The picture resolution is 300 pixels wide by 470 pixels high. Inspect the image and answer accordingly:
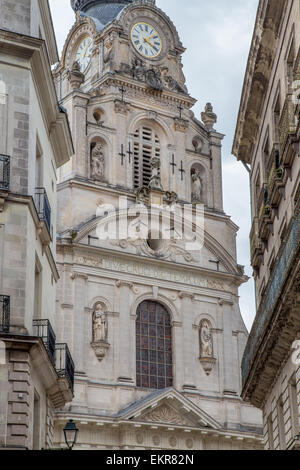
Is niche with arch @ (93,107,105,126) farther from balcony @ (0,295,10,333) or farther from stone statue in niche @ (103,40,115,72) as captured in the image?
balcony @ (0,295,10,333)

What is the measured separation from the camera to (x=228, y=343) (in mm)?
44500

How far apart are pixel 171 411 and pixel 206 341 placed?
Result: 13.1 ft

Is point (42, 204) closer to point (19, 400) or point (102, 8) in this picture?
point (19, 400)

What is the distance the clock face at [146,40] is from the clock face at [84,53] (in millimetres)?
2283

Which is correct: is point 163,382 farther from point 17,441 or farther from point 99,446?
point 17,441

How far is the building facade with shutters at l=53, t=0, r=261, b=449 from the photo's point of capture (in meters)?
41.0

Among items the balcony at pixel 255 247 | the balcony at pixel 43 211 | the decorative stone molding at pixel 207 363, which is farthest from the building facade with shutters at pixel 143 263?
the balcony at pixel 43 211

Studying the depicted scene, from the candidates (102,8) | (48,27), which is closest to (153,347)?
(102,8)

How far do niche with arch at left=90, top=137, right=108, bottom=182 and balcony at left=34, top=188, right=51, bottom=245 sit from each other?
2093cm

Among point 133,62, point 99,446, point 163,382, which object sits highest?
point 133,62

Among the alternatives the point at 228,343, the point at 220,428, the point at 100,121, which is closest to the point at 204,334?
the point at 228,343

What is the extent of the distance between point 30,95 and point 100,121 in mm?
24096

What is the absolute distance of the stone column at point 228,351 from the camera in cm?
4369

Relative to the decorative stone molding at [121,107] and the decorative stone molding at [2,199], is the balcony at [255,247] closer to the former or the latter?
the decorative stone molding at [2,199]
